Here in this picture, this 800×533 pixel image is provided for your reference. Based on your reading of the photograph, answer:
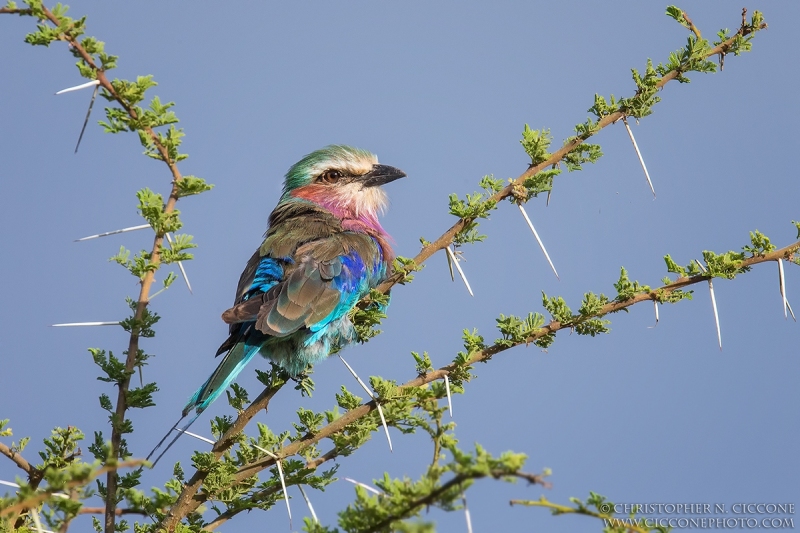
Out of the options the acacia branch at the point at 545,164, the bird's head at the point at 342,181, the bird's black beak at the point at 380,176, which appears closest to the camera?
the acacia branch at the point at 545,164

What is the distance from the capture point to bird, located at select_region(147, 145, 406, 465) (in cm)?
411

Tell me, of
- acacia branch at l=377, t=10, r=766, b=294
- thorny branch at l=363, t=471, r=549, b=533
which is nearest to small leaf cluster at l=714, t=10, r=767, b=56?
acacia branch at l=377, t=10, r=766, b=294

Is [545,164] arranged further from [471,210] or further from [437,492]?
[437,492]

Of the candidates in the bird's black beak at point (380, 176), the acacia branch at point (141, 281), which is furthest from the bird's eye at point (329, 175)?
the acacia branch at point (141, 281)

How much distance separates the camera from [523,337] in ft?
10.9

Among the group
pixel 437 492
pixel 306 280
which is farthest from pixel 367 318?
pixel 437 492

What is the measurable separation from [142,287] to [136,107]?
59cm

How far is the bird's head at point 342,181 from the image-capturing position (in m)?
5.86

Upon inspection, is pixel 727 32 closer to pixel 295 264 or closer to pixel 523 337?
pixel 523 337

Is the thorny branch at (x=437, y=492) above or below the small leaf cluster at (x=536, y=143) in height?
below

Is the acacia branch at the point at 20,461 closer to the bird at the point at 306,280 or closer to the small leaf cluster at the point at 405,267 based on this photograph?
the bird at the point at 306,280

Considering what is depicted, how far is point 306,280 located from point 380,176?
173 centimetres

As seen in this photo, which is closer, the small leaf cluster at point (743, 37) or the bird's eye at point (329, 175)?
the small leaf cluster at point (743, 37)

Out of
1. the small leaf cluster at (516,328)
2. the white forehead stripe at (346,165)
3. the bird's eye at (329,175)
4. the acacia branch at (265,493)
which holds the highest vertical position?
the white forehead stripe at (346,165)
